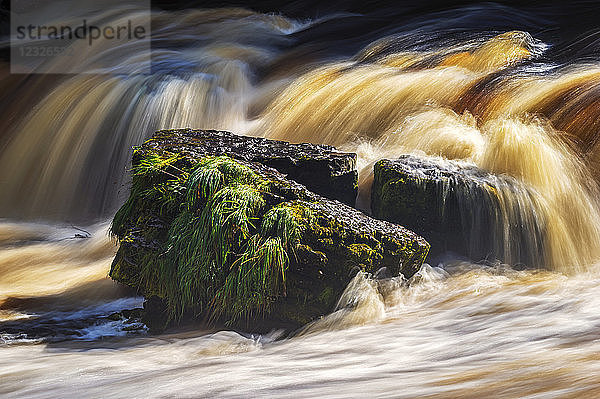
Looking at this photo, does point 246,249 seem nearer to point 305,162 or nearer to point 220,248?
point 220,248

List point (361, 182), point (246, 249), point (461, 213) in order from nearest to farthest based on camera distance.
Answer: point (246, 249) < point (461, 213) < point (361, 182)

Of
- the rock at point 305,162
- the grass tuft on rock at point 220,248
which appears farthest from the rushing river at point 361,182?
the rock at point 305,162

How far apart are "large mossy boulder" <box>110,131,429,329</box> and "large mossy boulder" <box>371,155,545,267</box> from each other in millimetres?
351

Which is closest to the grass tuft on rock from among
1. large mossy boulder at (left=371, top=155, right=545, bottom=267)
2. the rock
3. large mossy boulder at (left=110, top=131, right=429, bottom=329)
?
large mossy boulder at (left=110, top=131, right=429, bottom=329)

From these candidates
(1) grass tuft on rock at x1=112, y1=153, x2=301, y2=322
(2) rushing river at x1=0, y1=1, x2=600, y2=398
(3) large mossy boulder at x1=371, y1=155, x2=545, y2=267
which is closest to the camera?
(2) rushing river at x1=0, y1=1, x2=600, y2=398

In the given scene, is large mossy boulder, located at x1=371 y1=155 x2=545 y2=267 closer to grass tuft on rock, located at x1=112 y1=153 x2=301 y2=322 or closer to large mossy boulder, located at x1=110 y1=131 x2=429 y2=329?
large mossy boulder, located at x1=110 y1=131 x2=429 y2=329

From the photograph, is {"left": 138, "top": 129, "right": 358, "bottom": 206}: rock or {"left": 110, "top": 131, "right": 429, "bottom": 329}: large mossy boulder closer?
{"left": 110, "top": 131, "right": 429, "bottom": 329}: large mossy boulder

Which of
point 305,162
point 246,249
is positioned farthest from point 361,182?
point 246,249

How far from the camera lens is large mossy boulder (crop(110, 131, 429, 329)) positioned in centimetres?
386

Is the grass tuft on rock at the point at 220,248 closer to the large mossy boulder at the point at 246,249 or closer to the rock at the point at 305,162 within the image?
the large mossy boulder at the point at 246,249

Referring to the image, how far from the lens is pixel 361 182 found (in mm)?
4895

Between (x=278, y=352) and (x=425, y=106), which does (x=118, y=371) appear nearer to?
(x=278, y=352)

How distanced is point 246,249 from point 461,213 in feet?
4.83

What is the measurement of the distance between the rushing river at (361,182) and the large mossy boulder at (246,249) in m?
0.14
